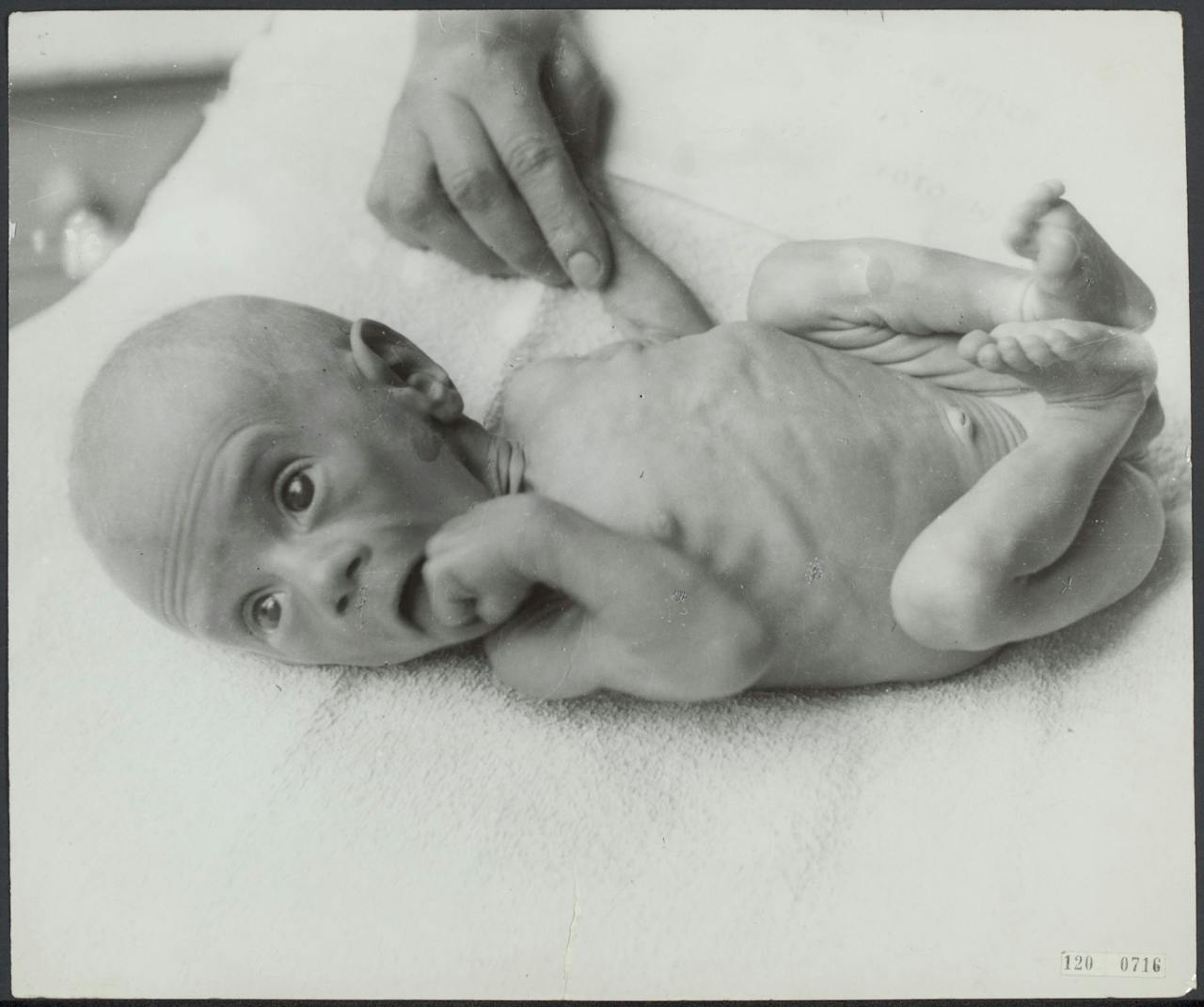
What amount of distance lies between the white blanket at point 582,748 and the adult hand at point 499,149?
0.08 ft

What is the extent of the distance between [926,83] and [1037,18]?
0.11 meters

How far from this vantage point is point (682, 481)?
982 millimetres

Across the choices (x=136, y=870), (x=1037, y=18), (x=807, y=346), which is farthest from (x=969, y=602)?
(x=136, y=870)

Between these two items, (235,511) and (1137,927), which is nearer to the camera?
(235,511)

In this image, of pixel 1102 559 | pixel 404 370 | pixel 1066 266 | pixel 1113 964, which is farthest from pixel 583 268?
pixel 1113 964

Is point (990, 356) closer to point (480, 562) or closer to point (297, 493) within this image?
point (480, 562)

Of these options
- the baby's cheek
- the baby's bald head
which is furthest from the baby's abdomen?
the baby's bald head

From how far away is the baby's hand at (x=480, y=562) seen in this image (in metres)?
0.96

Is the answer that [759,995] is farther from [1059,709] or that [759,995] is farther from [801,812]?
[1059,709]

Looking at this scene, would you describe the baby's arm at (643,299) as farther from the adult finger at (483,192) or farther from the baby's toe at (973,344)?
the baby's toe at (973,344)

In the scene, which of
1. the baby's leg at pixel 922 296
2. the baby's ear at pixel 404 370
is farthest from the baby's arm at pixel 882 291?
the baby's ear at pixel 404 370

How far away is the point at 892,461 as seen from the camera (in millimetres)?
1003

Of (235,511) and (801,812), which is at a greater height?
(235,511)

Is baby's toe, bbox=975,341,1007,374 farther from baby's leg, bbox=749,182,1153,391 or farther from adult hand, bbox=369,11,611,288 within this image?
adult hand, bbox=369,11,611,288
